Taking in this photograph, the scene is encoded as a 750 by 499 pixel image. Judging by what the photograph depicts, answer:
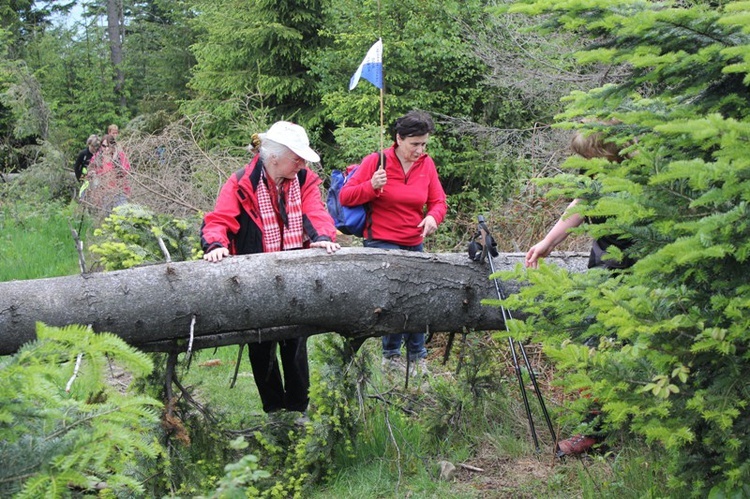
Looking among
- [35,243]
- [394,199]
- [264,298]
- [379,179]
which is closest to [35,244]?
[35,243]

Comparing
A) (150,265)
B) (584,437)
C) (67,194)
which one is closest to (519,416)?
(584,437)

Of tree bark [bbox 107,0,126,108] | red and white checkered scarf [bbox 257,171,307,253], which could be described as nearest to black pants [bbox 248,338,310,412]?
red and white checkered scarf [bbox 257,171,307,253]

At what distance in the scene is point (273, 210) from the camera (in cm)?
480

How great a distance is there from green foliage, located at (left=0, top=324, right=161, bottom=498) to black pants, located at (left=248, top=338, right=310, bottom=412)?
2314 mm

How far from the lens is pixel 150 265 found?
436cm

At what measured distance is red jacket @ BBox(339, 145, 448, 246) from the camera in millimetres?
5613

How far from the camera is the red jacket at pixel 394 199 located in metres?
5.61

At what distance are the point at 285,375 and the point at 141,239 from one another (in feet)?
4.09

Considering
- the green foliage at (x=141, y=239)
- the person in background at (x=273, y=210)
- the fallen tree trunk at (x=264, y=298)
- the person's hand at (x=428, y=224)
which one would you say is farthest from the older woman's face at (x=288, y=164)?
the person's hand at (x=428, y=224)

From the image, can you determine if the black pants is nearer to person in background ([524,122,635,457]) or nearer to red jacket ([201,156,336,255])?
red jacket ([201,156,336,255])

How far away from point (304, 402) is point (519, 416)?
1.37 metres

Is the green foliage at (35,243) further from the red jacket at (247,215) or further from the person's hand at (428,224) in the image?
the person's hand at (428,224)

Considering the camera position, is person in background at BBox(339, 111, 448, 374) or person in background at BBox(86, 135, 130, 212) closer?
person in background at BBox(339, 111, 448, 374)

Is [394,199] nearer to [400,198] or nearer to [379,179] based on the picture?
[400,198]
